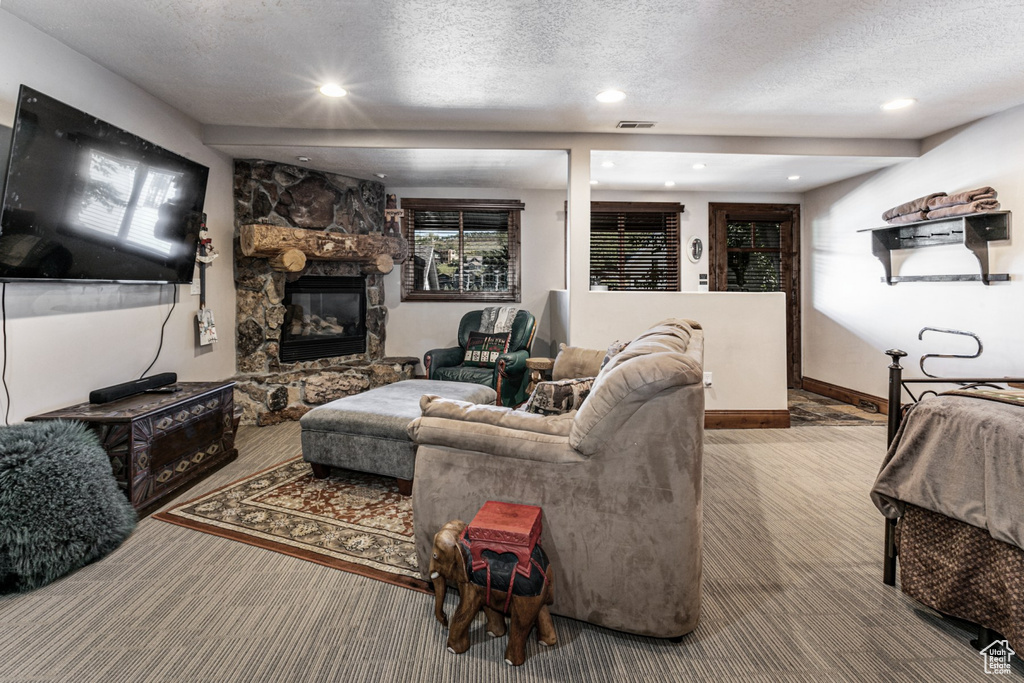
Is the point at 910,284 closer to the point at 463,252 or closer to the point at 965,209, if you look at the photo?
the point at 965,209

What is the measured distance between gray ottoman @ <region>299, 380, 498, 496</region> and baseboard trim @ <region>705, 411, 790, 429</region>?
266cm

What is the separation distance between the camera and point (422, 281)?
5910 millimetres

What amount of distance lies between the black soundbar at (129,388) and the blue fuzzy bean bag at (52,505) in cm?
54

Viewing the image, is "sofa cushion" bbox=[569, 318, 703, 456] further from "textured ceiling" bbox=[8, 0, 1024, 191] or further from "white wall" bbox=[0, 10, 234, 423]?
"white wall" bbox=[0, 10, 234, 423]

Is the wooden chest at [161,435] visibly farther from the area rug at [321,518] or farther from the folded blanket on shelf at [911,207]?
the folded blanket on shelf at [911,207]

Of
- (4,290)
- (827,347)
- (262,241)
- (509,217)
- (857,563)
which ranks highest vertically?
(509,217)

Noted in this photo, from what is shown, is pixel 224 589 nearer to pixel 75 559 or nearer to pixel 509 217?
pixel 75 559

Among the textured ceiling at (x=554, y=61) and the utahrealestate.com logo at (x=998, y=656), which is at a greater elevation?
the textured ceiling at (x=554, y=61)

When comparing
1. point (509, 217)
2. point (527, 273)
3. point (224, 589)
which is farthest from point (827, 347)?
point (224, 589)

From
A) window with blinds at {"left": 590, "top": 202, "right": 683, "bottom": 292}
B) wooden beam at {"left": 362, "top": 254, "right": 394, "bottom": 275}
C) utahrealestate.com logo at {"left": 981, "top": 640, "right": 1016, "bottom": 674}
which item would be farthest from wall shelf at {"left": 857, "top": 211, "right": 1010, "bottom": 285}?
wooden beam at {"left": 362, "top": 254, "right": 394, "bottom": 275}

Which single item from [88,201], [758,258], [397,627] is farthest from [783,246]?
[88,201]

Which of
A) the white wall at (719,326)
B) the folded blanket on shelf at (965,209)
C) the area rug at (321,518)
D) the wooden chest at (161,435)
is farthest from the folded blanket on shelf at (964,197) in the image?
the wooden chest at (161,435)

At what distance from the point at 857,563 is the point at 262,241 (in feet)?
14.7

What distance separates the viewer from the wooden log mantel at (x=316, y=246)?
422 centimetres
